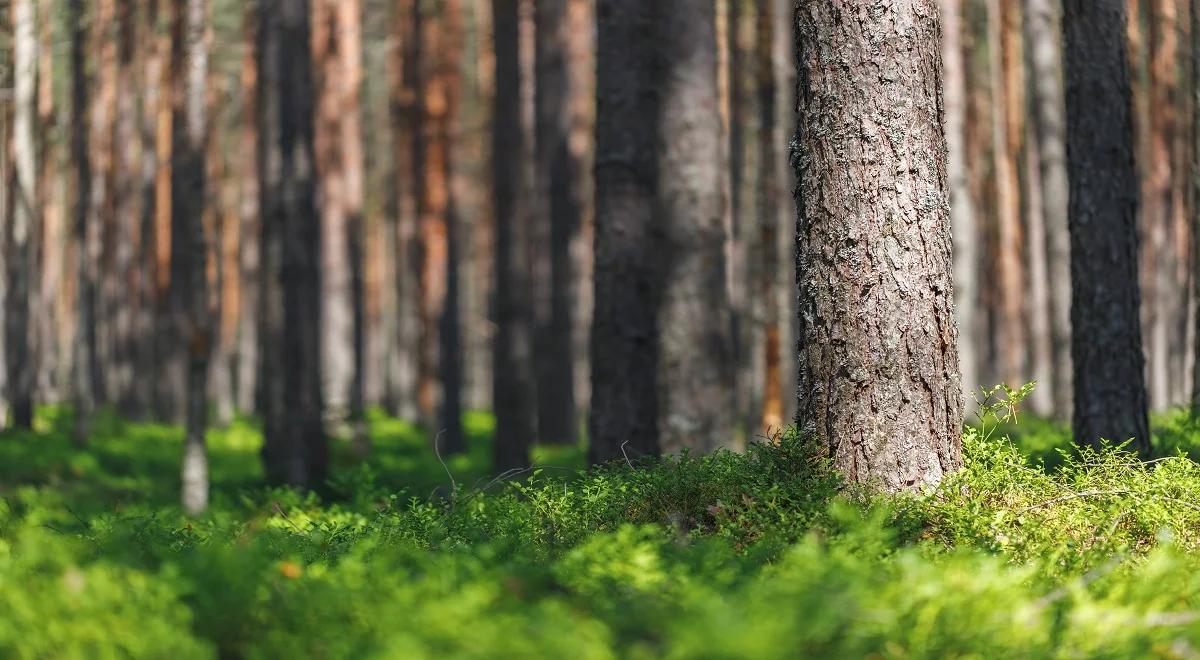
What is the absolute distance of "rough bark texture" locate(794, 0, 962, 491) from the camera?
532 centimetres

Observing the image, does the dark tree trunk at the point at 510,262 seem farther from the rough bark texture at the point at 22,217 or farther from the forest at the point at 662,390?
the rough bark texture at the point at 22,217

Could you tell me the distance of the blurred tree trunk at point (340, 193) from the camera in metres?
18.5

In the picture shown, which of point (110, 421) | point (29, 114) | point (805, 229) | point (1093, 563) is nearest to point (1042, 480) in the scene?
point (1093, 563)

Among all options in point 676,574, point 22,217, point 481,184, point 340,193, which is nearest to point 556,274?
point 340,193

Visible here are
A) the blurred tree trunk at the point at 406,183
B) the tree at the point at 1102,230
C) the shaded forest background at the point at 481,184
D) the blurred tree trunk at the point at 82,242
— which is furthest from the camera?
the blurred tree trunk at the point at 406,183

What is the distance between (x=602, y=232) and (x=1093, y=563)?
496 centimetres

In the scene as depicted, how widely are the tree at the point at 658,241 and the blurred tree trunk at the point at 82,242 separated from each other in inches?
506

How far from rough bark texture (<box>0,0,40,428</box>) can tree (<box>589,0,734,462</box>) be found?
14175mm

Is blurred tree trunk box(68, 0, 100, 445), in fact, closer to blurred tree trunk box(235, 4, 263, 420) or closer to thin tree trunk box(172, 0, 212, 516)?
blurred tree trunk box(235, 4, 263, 420)

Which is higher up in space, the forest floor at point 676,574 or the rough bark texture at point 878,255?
the rough bark texture at point 878,255

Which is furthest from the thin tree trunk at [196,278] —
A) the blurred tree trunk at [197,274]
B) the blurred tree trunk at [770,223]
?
the blurred tree trunk at [770,223]

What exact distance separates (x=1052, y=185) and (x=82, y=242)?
52.0 ft

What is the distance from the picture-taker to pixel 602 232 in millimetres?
8906

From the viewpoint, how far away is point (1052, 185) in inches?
696
